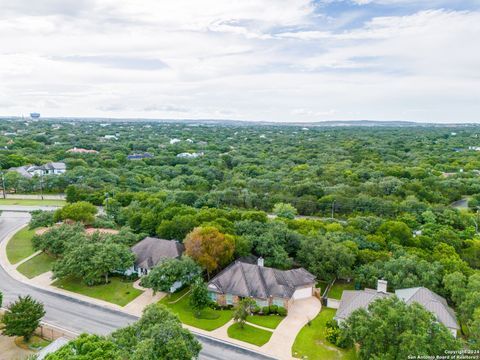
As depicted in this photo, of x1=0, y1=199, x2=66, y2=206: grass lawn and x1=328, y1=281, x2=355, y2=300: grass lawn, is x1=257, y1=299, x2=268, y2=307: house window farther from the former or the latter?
x1=0, y1=199, x2=66, y2=206: grass lawn

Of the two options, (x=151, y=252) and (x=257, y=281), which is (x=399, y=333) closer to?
(x=257, y=281)

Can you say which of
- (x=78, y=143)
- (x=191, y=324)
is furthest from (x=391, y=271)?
(x=78, y=143)

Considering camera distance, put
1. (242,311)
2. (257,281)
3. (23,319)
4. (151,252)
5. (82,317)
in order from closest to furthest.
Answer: (23,319), (242,311), (82,317), (257,281), (151,252)

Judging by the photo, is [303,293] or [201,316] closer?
[201,316]

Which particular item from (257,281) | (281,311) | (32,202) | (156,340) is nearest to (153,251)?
(257,281)

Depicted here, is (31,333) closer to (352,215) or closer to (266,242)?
(266,242)

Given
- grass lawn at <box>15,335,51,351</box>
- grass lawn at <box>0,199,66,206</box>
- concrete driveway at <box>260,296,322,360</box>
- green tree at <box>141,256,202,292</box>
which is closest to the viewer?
grass lawn at <box>15,335,51,351</box>

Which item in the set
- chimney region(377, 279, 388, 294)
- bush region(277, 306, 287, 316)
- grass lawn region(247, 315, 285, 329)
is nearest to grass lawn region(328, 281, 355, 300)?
chimney region(377, 279, 388, 294)
